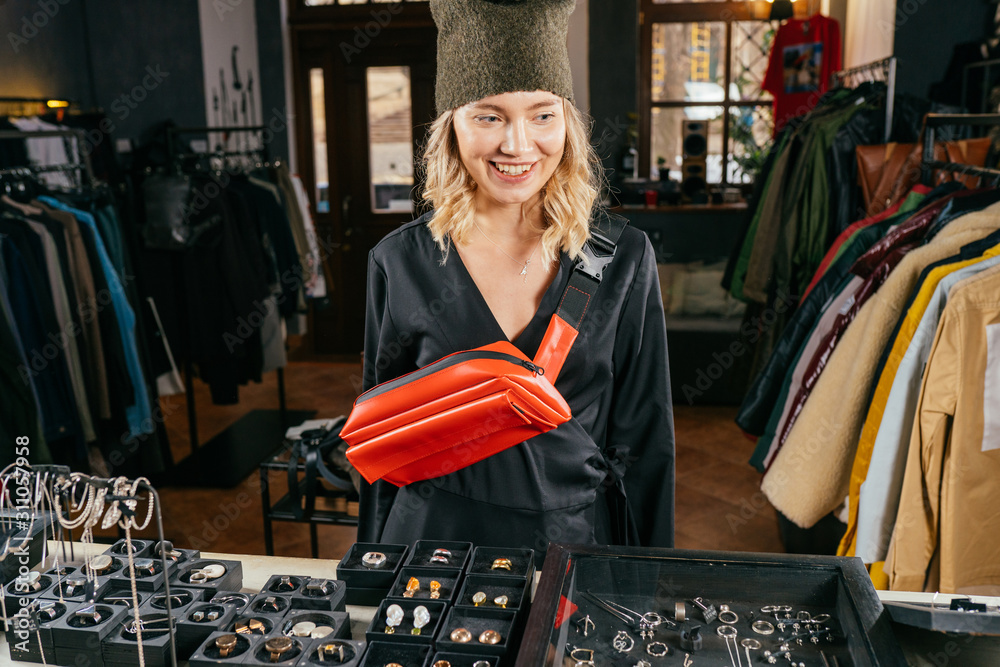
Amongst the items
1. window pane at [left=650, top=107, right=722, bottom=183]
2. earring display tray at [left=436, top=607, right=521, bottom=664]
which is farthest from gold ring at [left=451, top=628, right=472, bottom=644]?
window pane at [left=650, top=107, right=722, bottom=183]

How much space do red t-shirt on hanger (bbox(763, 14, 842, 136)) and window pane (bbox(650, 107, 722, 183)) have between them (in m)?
0.53

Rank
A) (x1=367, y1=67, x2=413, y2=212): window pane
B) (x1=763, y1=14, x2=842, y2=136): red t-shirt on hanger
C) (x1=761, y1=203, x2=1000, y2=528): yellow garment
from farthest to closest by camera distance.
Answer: (x1=367, y1=67, x2=413, y2=212): window pane, (x1=763, y1=14, x2=842, y2=136): red t-shirt on hanger, (x1=761, y1=203, x2=1000, y2=528): yellow garment

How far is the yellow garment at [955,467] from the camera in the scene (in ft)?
5.10

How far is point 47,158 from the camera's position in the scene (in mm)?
3186

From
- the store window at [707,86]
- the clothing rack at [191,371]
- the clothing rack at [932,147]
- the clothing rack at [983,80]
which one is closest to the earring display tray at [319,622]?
the clothing rack at [932,147]

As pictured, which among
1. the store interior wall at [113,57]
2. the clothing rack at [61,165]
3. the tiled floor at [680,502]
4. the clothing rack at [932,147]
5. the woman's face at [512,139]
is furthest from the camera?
the store interior wall at [113,57]

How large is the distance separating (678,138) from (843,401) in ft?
11.6

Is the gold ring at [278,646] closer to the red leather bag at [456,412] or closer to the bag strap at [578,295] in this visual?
the red leather bag at [456,412]

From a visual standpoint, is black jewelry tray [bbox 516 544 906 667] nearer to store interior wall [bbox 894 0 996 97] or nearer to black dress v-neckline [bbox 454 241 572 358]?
black dress v-neckline [bbox 454 241 572 358]

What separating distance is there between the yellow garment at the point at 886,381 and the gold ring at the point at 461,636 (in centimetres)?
120

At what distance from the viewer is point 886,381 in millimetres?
1776

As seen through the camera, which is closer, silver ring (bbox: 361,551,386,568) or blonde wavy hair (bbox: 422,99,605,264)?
silver ring (bbox: 361,551,386,568)

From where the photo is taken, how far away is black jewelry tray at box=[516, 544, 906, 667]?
2.93 feet

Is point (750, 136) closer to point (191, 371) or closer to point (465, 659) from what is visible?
point (191, 371)
